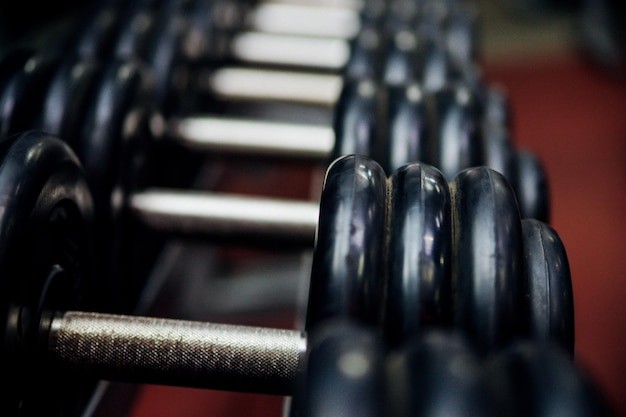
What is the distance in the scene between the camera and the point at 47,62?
74 cm

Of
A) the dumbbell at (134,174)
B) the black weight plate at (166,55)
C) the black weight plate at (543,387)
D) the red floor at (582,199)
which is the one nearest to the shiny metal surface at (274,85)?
the black weight plate at (166,55)

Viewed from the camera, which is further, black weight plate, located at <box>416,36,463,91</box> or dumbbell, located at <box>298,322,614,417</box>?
black weight plate, located at <box>416,36,463,91</box>

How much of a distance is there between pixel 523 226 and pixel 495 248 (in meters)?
0.08

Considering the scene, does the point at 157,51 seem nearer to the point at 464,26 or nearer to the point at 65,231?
the point at 65,231

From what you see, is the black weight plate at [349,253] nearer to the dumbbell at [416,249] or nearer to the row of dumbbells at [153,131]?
the dumbbell at [416,249]

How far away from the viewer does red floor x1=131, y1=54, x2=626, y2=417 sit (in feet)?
3.36

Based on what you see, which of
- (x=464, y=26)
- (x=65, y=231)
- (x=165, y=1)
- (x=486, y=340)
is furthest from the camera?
(x=464, y=26)

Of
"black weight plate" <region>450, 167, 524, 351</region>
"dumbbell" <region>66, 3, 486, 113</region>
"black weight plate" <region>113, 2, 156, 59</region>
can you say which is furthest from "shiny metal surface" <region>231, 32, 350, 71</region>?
"black weight plate" <region>450, 167, 524, 351</region>

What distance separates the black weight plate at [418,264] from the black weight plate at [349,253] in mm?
12

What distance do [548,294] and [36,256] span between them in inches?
17.0

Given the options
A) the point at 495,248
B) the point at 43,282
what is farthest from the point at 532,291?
the point at 43,282

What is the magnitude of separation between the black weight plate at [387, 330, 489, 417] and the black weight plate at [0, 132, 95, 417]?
31cm

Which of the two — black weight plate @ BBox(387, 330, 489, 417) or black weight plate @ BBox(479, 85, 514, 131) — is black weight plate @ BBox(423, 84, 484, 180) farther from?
black weight plate @ BBox(387, 330, 489, 417)

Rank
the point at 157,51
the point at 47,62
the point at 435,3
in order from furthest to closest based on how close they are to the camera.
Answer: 1. the point at 435,3
2. the point at 157,51
3. the point at 47,62
